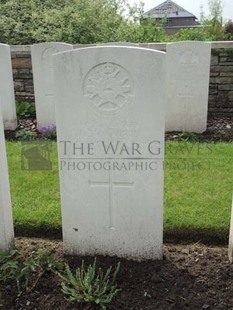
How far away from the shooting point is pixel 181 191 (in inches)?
142

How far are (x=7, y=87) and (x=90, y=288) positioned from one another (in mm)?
4326

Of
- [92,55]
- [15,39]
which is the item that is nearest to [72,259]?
[92,55]

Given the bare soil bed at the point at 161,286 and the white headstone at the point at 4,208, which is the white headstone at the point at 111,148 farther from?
the white headstone at the point at 4,208

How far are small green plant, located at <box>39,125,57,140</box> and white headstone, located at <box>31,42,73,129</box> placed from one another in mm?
192

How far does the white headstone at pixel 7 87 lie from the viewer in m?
5.61

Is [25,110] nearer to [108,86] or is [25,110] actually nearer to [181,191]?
[181,191]

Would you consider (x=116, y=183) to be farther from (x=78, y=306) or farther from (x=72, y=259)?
(x=78, y=306)

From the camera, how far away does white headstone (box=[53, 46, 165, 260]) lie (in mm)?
2256

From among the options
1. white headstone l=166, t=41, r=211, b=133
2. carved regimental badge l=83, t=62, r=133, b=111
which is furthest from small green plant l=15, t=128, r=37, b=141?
carved regimental badge l=83, t=62, r=133, b=111

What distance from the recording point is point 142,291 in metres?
2.28

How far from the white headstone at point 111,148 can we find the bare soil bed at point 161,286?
126 millimetres

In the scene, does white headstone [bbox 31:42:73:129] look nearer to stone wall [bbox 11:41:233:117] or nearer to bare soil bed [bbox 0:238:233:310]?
stone wall [bbox 11:41:233:117]

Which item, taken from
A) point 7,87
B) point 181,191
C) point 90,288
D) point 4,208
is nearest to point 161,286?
point 90,288

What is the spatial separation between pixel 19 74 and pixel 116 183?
17.6 feet
